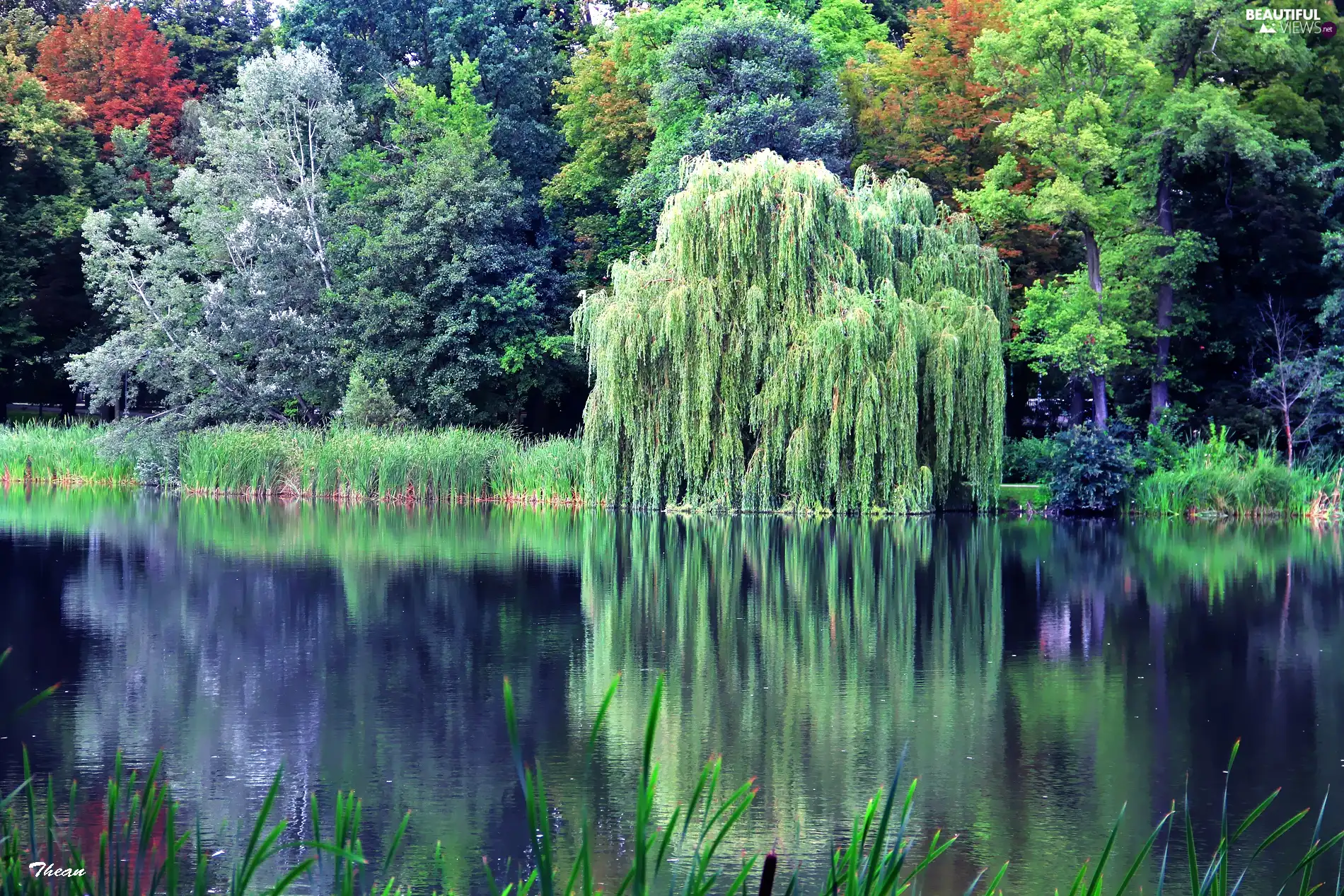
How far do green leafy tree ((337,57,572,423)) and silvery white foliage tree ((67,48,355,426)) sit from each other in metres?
1.27

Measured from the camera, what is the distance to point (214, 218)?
3509 cm

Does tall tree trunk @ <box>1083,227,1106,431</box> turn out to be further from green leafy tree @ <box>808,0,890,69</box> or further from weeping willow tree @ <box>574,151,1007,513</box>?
green leafy tree @ <box>808,0,890,69</box>

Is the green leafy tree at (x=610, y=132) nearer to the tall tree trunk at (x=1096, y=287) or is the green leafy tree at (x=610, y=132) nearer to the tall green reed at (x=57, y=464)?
the tall tree trunk at (x=1096, y=287)

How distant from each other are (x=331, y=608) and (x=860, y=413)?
476 inches

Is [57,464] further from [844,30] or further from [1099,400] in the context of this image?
[1099,400]

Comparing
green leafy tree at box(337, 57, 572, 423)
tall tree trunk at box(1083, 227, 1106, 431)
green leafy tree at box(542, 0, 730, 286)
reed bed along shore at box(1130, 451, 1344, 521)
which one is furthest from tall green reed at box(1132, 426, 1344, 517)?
green leafy tree at box(542, 0, 730, 286)

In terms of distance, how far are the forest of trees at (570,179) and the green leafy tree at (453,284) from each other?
10cm

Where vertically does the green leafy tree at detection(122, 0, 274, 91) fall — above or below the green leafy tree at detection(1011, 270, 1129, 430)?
above

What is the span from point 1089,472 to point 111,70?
30.7 meters

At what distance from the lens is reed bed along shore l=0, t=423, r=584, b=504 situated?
28750mm

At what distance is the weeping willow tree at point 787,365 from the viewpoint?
931 inches

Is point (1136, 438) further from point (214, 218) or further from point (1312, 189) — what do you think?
point (214, 218)

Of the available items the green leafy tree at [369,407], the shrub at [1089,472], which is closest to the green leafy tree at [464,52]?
the green leafy tree at [369,407]

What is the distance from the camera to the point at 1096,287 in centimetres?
2866
